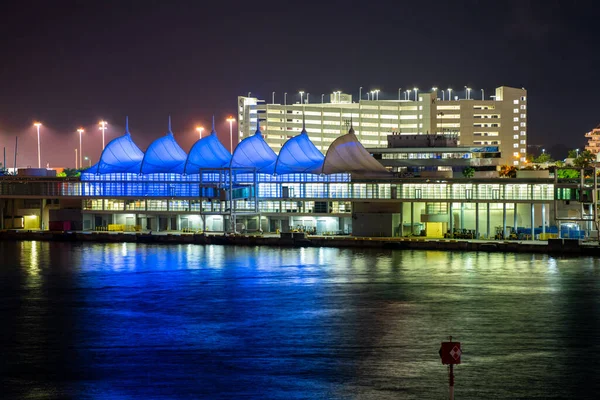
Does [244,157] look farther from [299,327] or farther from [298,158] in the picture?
[299,327]

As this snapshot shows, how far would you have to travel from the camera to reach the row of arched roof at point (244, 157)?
9081cm

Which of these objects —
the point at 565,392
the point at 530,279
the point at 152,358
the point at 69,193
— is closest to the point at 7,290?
the point at 152,358

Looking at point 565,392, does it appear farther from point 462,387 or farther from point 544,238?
point 544,238

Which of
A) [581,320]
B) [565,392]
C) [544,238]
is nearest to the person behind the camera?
[565,392]

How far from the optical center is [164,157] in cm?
9988

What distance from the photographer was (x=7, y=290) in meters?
55.3

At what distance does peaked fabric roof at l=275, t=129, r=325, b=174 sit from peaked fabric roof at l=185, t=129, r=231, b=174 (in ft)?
23.1

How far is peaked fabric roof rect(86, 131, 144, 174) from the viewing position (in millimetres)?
100500

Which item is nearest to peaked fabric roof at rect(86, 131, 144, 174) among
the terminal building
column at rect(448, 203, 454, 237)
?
the terminal building

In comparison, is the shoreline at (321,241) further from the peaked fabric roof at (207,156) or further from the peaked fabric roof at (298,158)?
the peaked fabric roof at (207,156)

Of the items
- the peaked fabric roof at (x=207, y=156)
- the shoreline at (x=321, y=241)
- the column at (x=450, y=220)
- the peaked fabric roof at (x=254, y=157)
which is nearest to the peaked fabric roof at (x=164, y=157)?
the peaked fabric roof at (x=207, y=156)

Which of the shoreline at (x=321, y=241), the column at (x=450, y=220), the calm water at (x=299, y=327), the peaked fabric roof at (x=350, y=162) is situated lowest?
the calm water at (x=299, y=327)

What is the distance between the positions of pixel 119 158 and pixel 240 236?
2228 cm

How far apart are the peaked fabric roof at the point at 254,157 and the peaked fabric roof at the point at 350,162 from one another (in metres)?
6.67
